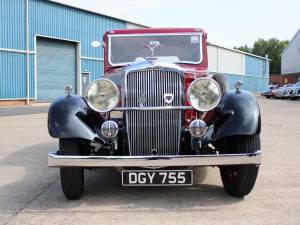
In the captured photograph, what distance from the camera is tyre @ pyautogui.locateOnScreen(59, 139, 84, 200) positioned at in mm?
4730

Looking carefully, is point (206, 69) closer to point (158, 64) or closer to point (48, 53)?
point (158, 64)

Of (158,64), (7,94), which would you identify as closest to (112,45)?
(158,64)

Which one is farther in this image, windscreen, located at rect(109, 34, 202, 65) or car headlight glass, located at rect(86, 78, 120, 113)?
windscreen, located at rect(109, 34, 202, 65)

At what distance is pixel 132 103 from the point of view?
15.9 feet

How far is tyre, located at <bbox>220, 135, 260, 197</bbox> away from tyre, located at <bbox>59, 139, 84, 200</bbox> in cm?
159

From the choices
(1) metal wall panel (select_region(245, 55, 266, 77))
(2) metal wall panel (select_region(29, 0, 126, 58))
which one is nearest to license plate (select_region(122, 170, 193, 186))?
(2) metal wall panel (select_region(29, 0, 126, 58))

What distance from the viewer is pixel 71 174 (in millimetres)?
4773

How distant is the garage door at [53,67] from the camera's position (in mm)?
28125

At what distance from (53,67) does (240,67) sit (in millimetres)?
33574

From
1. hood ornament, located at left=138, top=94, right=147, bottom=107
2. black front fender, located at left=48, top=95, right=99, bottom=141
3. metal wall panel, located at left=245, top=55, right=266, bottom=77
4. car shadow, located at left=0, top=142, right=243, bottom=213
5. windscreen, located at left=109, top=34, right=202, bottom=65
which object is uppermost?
metal wall panel, located at left=245, top=55, right=266, bottom=77

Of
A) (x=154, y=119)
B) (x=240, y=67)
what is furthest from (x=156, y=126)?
(x=240, y=67)

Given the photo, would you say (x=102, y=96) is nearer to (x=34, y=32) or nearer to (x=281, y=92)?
(x=34, y=32)

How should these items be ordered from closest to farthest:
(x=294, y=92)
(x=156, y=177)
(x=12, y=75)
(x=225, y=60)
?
(x=156, y=177) → (x=12, y=75) → (x=294, y=92) → (x=225, y=60)

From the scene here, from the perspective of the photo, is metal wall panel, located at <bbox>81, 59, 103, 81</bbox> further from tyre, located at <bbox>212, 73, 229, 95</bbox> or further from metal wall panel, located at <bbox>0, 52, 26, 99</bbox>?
tyre, located at <bbox>212, 73, 229, 95</bbox>
